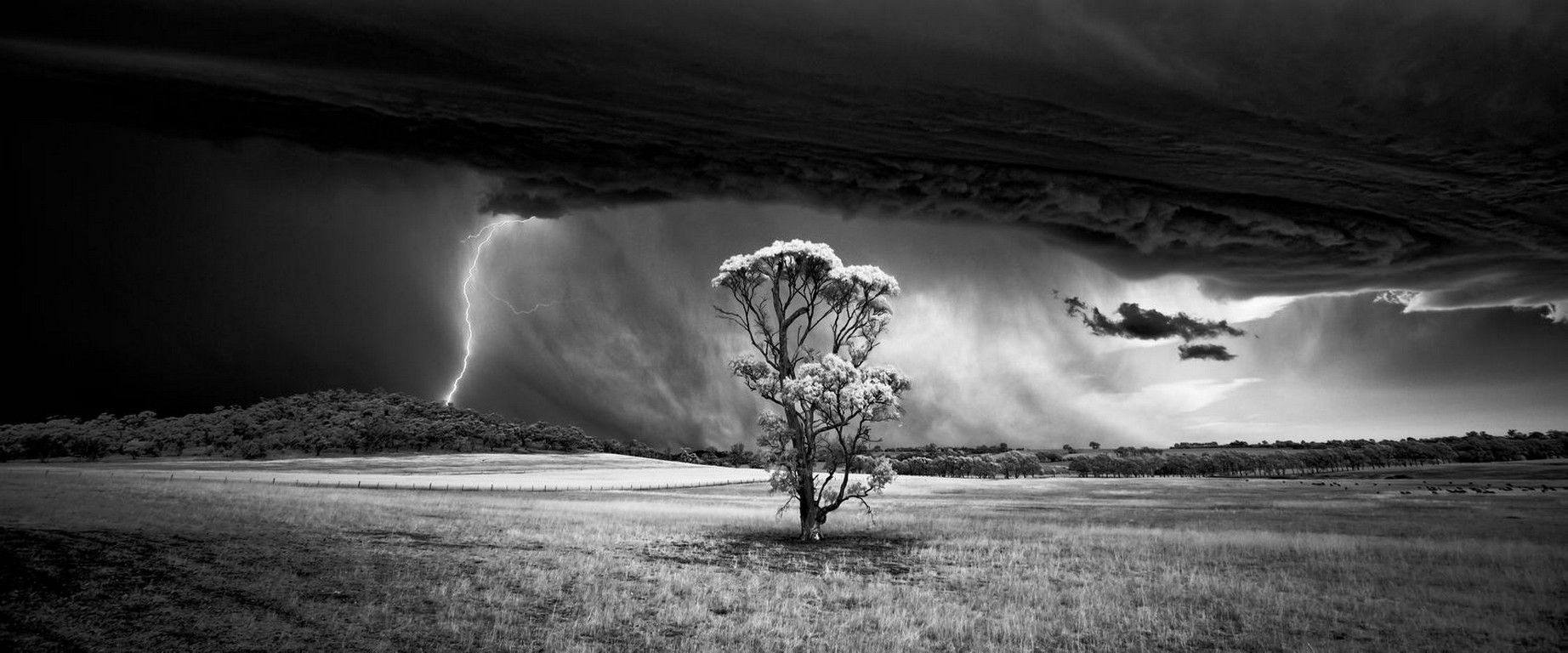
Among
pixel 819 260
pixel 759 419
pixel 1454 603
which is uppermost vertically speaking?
pixel 819 260

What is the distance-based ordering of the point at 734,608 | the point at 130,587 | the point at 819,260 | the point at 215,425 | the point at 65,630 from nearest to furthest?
the point at 65,630 → the point at 130,587 → the point at 734,608 → the point at 819,260 → the point at 215,425

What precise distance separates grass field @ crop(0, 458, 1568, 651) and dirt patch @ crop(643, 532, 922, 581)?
20cm

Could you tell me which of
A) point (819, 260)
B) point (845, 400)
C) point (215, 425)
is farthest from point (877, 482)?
point (215, 425)

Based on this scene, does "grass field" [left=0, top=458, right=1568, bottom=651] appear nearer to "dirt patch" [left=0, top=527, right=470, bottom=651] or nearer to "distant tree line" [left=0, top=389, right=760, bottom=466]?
"dirt patch" [left=0, top=527, right=470, bottom=651]

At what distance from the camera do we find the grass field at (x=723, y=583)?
12320 mm

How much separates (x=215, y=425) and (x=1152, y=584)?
835ft

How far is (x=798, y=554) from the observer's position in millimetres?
23984

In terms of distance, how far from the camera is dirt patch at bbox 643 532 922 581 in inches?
829

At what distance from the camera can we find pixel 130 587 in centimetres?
1322

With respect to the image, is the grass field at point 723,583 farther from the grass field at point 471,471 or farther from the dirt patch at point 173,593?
the grass field at point 471,471

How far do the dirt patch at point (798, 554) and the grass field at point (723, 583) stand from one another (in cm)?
20

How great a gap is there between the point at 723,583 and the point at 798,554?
6.66 metres

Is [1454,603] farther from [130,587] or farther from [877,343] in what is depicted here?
[130,587]

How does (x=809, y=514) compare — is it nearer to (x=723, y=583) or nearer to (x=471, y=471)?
(x=723, y=583)
